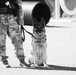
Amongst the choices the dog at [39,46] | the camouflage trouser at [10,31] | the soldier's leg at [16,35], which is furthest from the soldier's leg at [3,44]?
the dog at [39,46]

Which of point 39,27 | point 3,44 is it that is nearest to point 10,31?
point 3,44

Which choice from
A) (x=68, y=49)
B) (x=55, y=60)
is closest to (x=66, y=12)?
(x=68, y=49)

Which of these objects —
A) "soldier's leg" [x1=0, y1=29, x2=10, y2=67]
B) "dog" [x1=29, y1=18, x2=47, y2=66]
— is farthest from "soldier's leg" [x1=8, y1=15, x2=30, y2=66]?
"dog" [x1=29, y1=18, x2=47, y2=66]

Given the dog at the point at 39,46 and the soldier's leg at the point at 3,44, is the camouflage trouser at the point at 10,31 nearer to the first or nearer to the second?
the soldier's leg at the point at 3,44

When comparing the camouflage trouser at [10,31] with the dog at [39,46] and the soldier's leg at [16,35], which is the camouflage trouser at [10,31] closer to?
the soldier's leg at [16,35]

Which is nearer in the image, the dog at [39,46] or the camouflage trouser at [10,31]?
the camouflage trouser at [10,31]

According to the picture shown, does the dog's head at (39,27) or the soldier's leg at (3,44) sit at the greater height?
the dog's head at (39,27)

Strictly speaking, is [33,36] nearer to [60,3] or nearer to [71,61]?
[71,61]

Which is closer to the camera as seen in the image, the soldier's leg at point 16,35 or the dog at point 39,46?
the soldier's leg at point 16,35

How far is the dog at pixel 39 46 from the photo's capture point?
7.39m

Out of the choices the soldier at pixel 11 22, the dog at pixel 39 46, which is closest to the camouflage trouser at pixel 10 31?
the soldier at pixel 11 22

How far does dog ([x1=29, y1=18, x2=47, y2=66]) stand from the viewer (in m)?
7.39

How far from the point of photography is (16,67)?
746 centimetres

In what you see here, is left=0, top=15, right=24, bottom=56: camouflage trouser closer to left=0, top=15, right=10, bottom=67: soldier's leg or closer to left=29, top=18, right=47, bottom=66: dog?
left=0, top=15, right=10, bottom=67: soldier's leg
